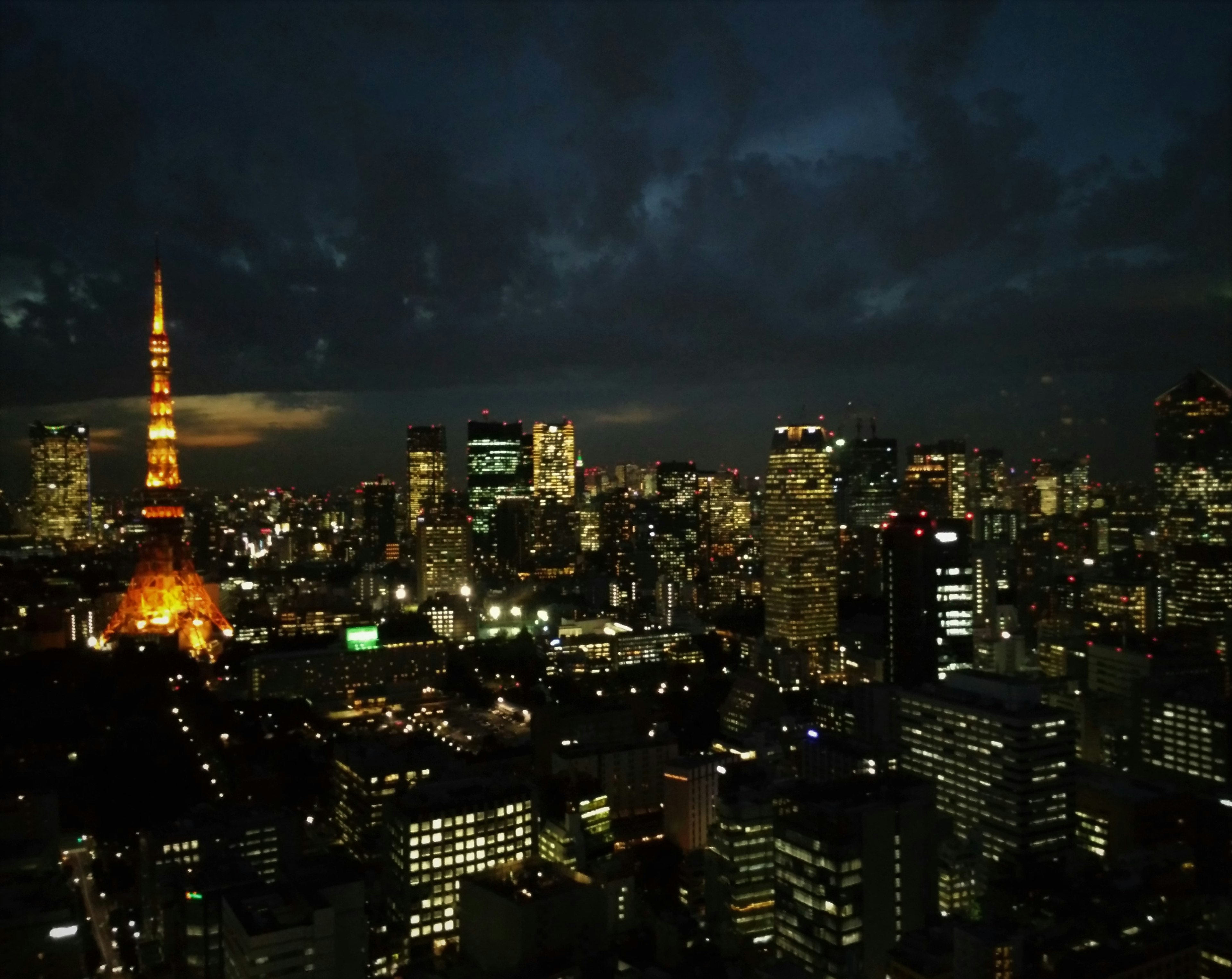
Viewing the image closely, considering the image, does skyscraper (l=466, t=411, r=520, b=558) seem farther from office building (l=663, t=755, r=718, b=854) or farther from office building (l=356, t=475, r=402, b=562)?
office building (l=663, t=755, r=718, b=854)

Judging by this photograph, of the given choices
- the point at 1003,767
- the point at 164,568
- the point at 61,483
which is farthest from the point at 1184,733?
the point at 61,483

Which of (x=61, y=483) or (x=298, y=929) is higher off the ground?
(x=61, y=483)

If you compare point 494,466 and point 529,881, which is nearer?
point 529,881

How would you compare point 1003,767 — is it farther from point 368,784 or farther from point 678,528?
point 678,528

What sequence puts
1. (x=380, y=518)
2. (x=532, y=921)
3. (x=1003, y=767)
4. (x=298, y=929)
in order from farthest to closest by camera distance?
(x=380, y=518) → (x=1003, y=767) → (x=532, y=921) → (x=298, y=929)

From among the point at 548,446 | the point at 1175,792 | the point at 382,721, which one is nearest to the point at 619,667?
the point at 382,721

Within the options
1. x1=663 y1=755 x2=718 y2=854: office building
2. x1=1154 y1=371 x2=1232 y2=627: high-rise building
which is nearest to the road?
x1=663 y1=755 x2=718 y2=854: office building
